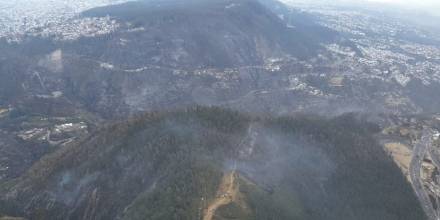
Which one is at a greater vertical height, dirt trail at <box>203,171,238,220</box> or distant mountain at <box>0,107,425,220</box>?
dirt trail at <box>203,171,238,220</box>

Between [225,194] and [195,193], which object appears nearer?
[195,193]

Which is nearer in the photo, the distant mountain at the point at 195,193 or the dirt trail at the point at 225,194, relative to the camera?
the dirt trail at the point at 225,194

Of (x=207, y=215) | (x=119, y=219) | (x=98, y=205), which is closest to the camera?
(x=207, y=215)

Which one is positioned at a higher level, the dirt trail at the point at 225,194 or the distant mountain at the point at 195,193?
the dirt trail at the point at 225,194

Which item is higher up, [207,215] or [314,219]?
[207,215]

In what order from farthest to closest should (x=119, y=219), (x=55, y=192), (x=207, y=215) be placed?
(x=55, y=192)
(x=119, y=219)
(x=207, y=215)

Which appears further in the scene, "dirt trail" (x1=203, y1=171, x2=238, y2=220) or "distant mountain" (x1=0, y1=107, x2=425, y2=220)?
"distant mountain" (x1=0, y1=107, x2=425, y2=220)

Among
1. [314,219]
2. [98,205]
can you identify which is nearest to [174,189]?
[98,205]

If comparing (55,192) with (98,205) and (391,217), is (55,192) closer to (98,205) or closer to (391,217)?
(98,205)
